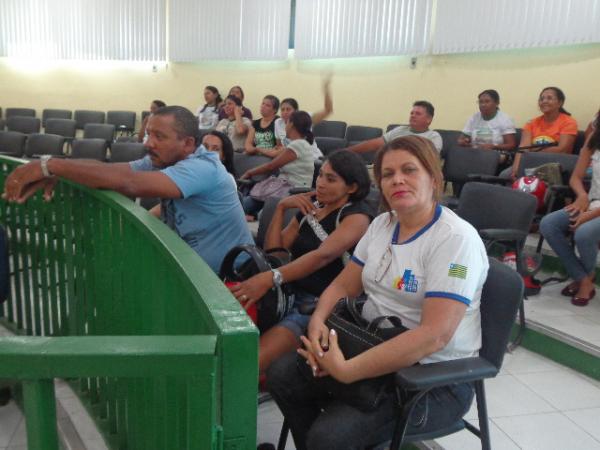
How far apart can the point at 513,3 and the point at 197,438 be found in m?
5.34

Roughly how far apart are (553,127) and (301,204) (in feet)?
9.71

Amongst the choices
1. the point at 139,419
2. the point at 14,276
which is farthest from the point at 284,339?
the point at 14,276

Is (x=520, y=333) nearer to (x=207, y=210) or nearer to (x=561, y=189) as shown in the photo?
(x=561, y=189)

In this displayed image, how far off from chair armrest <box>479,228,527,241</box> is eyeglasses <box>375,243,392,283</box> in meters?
1.06

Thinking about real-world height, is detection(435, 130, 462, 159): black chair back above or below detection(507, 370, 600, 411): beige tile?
above

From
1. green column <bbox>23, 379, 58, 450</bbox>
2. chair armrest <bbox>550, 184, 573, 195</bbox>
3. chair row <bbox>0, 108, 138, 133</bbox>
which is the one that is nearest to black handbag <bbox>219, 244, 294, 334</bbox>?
green column <bbox>23, 379, 58, 450</bbox>

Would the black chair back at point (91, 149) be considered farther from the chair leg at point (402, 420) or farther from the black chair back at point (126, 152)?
the chair leg at point (402, 420)

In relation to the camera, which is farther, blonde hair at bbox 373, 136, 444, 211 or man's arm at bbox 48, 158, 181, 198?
man's arm at bbox 48, 158, 181, 198

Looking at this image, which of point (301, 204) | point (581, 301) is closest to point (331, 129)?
point (581, 301)

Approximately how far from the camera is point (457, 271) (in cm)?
129

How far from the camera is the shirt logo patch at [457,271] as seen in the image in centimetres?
129

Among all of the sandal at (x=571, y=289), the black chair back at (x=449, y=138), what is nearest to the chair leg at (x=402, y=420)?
the sandal at (x=571, y=289)

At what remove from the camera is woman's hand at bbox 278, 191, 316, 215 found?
2.21 m

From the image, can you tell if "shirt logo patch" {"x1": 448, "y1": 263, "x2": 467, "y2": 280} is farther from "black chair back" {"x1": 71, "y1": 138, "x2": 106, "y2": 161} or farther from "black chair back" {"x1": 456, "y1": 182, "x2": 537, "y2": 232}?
"black chair back" {"x1": 71, "y1": 138, "x2": 106, "y2": 161}
